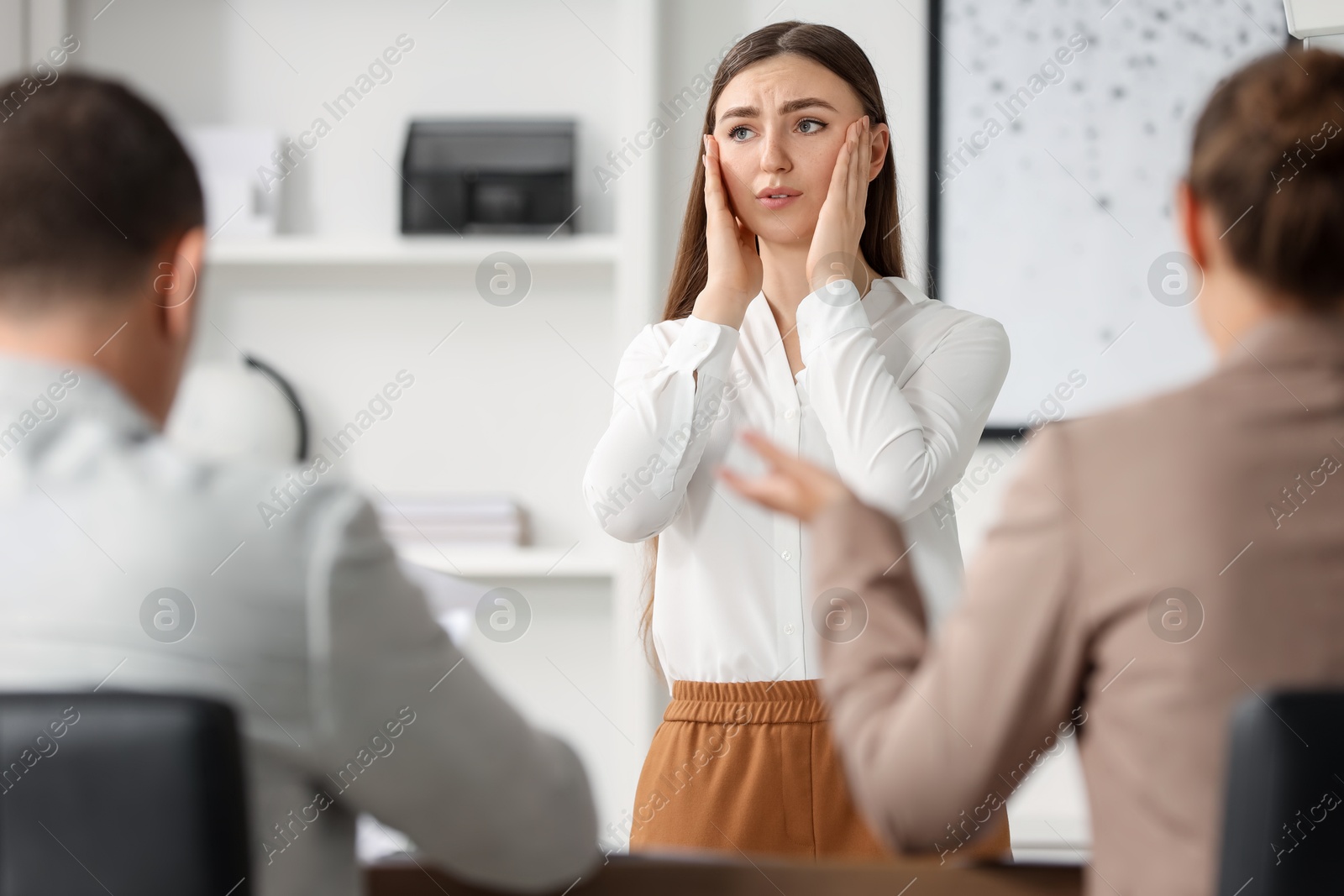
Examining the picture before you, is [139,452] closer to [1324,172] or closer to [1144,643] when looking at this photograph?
[1144,643]

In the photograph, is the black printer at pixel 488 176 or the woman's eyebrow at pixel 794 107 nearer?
the woman's eyebrow at pixel 794 107

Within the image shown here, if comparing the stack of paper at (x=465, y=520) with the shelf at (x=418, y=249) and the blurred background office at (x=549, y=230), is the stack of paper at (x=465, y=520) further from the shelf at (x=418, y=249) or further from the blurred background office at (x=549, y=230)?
the shelf at (x=418, y=249)

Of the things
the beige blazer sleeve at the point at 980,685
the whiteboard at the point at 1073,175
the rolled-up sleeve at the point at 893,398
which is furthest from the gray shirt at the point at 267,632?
the whiteboard at the point at 1073,175

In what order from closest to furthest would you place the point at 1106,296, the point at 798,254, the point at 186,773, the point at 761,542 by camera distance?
the point at 186,773 → the point at 761,542 → the point at 798,254 → the point at 1106,296

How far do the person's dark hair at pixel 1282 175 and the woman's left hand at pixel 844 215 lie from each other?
894 millimetres

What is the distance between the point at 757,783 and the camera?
4.74 ft

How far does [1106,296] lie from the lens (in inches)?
106

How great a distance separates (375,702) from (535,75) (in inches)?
92.4

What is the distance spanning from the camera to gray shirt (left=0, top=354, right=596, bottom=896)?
2.39ft

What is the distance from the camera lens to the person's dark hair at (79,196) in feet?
→ 2.55

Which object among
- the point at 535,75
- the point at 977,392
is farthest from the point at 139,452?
the point at 535,75

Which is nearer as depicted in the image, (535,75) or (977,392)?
(977,392)

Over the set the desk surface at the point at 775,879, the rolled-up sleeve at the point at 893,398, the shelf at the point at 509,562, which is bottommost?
the shelf at the point at 509,562

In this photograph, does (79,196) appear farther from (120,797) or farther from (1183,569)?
(1183,569)
